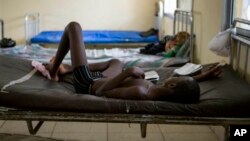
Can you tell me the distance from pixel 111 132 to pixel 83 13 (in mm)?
3722

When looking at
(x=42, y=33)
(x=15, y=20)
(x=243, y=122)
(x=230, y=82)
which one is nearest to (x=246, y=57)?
(x=230, y=82)

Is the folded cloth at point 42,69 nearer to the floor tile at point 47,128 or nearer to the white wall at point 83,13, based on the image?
the floor tile at point 47,128

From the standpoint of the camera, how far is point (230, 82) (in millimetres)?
2098

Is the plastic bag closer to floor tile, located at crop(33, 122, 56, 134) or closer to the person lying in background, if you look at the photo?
the person lying in background

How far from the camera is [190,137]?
9.08 ft

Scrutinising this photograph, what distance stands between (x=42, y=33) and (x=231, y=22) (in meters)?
3.95

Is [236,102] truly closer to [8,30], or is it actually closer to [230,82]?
[230,82]

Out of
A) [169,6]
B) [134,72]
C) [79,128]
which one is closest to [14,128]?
[79,128]

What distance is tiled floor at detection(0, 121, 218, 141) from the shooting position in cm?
274

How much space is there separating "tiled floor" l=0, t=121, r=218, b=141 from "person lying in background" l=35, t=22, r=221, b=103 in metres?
0.52

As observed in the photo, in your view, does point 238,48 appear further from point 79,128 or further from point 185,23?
point 185,23

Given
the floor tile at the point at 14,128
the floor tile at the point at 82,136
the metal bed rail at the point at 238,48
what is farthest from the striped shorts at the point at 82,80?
the metal bed rail at the point at 238,48

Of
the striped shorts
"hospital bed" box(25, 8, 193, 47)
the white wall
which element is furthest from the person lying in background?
the white wall

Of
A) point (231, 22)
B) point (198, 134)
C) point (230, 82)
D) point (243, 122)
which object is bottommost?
point (198, 134)
